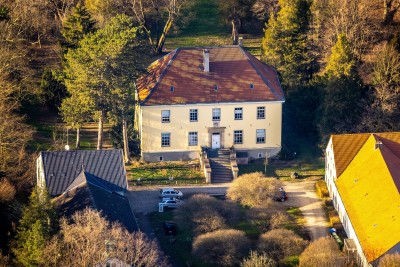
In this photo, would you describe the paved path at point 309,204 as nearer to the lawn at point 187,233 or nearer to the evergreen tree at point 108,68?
the lawn at point 187,233

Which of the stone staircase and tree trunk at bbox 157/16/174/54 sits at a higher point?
tree trunk at bbox 157/16/174/54

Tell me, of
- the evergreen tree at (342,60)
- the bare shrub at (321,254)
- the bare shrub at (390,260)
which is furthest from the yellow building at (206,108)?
the bare shrub at (390,260)

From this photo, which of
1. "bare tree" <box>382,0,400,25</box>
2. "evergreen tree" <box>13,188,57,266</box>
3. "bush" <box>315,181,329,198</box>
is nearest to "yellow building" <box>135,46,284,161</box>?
"bush" <box>315,181,329,198</box>

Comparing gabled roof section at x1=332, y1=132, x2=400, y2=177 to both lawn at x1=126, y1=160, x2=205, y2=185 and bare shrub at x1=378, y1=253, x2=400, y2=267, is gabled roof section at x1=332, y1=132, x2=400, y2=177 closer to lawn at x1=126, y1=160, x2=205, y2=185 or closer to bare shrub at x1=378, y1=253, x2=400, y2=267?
lawn at x1=126, y1=160, x2=205, y2=185

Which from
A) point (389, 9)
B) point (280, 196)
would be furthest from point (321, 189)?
point (389, 9)

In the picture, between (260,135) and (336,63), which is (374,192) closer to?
(260,135)

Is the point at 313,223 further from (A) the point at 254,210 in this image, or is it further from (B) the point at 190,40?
(B) the point at 190,40
